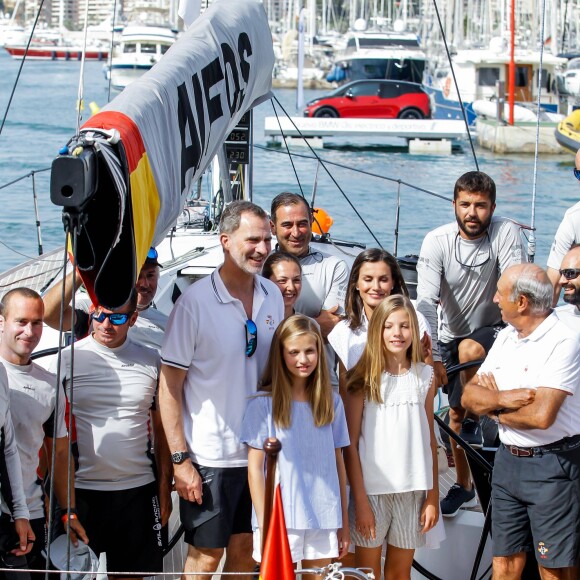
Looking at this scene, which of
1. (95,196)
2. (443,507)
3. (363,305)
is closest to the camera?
(95,196)

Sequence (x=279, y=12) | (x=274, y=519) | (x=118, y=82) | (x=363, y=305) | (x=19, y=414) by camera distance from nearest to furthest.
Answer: (x=274, y=519) → (x=19, y=414) → (x=363, y=305) → (x=118, y=82) → (x=279, y=12)

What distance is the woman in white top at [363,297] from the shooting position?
422cm

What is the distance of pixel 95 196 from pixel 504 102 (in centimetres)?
3039

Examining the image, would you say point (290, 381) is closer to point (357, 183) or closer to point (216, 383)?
point (216, 383)

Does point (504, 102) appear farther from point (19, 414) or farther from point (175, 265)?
point (19, 414)

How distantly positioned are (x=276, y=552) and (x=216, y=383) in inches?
36.0

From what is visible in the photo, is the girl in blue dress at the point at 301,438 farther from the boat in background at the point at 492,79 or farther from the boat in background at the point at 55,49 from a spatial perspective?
the boat in background at the point at 55,49

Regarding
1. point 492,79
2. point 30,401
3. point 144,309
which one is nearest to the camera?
point 30,401

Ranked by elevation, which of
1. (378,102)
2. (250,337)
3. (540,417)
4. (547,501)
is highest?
(250,337)

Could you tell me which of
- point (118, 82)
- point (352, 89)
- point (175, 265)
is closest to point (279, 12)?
point (118, 82)

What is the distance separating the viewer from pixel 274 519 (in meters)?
2.97

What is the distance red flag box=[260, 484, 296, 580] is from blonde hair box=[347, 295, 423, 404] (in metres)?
0.99

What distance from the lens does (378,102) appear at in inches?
1334

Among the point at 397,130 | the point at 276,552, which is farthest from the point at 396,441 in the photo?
the point at 397,130
